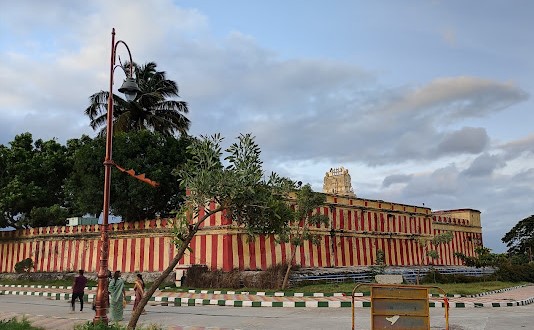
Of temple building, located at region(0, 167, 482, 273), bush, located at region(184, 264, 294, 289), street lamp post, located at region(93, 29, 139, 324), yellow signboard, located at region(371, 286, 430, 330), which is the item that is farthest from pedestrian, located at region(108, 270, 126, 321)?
bush, located at region(184, 264, 294, 289)

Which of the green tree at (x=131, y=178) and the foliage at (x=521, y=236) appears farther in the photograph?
the foliage at (x=521, y=236)

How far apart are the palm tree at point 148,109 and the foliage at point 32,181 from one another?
375 centimetres

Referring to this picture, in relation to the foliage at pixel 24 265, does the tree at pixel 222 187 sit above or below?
above

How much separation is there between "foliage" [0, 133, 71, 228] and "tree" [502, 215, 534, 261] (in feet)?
137

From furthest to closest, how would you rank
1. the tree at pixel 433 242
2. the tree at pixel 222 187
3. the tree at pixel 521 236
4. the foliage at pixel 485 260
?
1. the tree at pixel 521 236
2. the foliage at pixel 485 260
3. the tree at pixel 433 242
4. the tree at pixel 222 187

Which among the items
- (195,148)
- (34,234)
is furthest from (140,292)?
(34,234)

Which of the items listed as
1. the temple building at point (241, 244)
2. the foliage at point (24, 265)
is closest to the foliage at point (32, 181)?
the temple building at point (241, 244)

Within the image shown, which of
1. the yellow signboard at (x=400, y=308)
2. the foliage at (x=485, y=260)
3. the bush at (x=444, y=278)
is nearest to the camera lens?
the yellow signboard at (x=400, y=308)

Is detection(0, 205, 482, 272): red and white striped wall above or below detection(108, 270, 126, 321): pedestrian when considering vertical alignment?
above

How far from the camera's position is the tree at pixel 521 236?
48.9 meters

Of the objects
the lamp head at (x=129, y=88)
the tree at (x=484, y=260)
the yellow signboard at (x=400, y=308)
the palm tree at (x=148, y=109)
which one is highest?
the palm tree at (x=148, y=109)

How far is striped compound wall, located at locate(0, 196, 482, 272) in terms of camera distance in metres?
22.8

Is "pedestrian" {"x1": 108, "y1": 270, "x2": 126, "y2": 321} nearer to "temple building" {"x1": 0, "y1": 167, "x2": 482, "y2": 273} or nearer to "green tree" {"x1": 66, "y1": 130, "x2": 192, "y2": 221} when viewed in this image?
"temple building" {"x1": 0, "y1": 167, "x2": 482, "y2": 273}

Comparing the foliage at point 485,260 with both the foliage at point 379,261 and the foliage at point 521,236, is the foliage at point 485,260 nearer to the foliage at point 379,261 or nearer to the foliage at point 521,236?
the foliage at point 379,261
